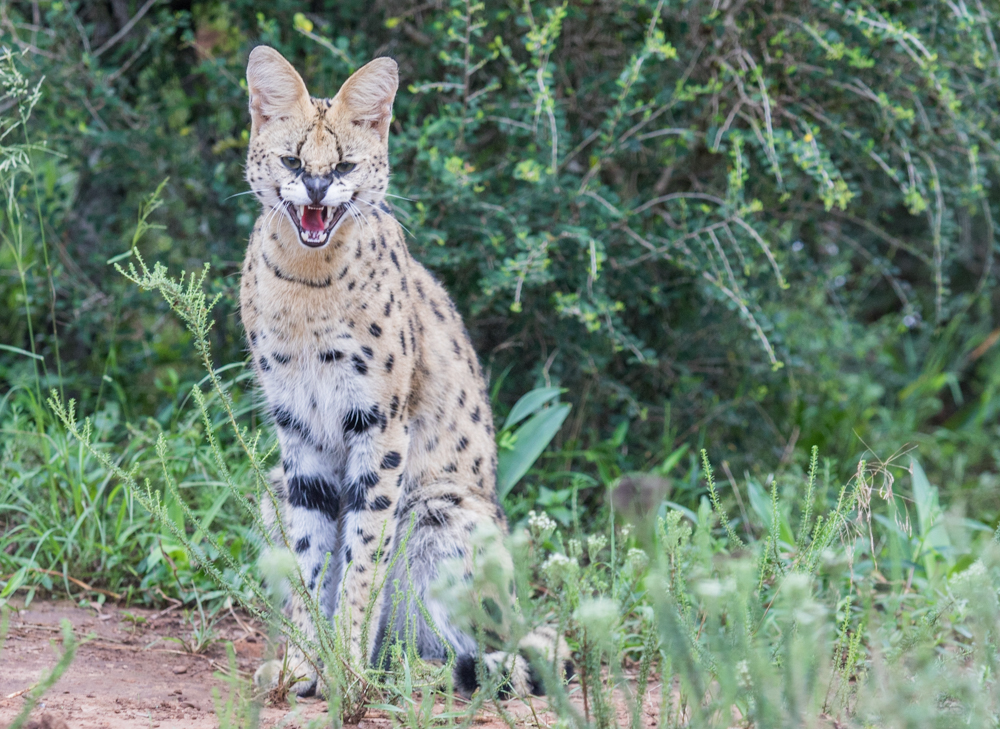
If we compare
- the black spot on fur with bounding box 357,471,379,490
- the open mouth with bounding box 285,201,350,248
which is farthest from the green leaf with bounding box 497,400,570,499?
the open mouth with bounding box 285,201,350,248

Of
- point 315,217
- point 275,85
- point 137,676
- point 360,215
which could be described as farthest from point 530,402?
point 137,676

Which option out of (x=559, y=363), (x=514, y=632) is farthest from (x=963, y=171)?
(x=514, y=632)

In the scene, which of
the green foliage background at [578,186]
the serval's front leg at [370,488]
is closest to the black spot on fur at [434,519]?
the serval's front leg at [370,488]

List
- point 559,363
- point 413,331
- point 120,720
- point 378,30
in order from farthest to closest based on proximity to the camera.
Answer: point 378,30 → point 559,363 → point 413,331 → point 120,720

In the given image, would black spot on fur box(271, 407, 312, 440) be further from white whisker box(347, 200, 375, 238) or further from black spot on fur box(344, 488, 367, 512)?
white whisker box(347, 200, 375, 238)

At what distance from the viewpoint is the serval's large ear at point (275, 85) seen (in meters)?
3.30

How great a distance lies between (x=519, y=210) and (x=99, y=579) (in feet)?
8.28

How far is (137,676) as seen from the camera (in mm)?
3234

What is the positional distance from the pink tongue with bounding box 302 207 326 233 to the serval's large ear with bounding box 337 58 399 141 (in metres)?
0.38

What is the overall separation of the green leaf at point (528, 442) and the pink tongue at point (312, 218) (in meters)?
1.69

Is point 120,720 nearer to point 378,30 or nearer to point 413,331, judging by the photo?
point 413,331

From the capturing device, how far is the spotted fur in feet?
10.8

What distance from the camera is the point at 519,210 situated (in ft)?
15.8

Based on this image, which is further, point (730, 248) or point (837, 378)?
point (837, 378)
